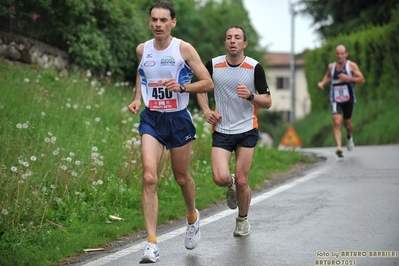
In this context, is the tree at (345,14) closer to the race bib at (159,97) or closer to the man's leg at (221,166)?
the man's leg at (221,166)

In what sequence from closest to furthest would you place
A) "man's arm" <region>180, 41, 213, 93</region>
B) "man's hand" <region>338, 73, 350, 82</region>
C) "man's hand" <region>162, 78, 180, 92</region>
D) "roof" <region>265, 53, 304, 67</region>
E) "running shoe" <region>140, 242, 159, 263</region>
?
"running shoe" <region>140, 242, 159, 263</region> < "man's hand" <region>162, 78, 180, 92</region> < "man's arm" <region>180, 41, 213, 93</region> < "man's hand" <region>338, 73, 350, 82</region> < "roof" <region>265, 53, 304, 67</region>

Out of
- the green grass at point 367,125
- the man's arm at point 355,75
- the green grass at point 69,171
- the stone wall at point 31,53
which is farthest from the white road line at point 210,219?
the green grass at point 367,125

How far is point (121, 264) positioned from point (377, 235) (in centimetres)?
255

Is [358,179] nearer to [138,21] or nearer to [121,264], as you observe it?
[121,264]

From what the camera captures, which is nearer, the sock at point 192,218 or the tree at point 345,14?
the sock at point 192,218

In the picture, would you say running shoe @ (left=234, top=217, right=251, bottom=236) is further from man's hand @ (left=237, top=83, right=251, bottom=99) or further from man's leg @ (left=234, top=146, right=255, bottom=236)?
man's hand @ (left=237, top=83, right=251, bottom=99)

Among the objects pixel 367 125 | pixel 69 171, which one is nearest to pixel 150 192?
pixel 69 171

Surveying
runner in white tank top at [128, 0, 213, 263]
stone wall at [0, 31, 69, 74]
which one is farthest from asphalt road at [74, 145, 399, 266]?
stone wall at [0, 31, 69, 74]

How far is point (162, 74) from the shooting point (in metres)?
8.19

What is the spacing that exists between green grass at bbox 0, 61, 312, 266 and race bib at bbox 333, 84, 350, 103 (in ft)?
4.51

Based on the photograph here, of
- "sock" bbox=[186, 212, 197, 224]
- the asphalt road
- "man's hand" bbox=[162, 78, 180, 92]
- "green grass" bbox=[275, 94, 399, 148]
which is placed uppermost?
"man's hand" bbox=[162, 78, 180, 92]

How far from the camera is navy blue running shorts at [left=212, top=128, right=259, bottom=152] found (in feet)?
30.3

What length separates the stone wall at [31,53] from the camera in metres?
16.7

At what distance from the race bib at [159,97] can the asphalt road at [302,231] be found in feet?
4.25
